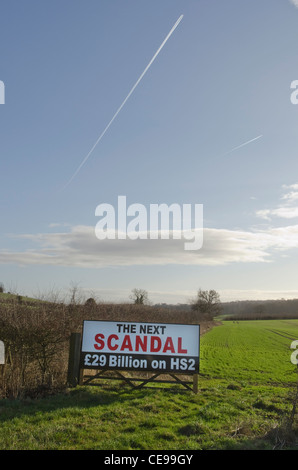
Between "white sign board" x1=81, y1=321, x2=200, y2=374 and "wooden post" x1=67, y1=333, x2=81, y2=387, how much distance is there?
0.20 metres

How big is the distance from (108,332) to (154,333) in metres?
1.70

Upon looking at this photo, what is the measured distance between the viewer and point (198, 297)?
114188 mm

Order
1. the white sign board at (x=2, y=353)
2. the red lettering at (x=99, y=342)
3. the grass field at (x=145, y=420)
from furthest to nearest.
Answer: the red lettering at (x=99, y=342), the white sign board at (x=2, y=353), the grass field at (x=145, y=420)

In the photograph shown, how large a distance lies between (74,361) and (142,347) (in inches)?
97.7

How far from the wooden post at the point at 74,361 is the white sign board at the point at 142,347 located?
198mm

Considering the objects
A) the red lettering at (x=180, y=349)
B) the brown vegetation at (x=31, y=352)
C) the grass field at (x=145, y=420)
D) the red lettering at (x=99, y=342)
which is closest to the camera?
the grass field at (x=145, y=420)

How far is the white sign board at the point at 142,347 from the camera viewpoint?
1323 cm

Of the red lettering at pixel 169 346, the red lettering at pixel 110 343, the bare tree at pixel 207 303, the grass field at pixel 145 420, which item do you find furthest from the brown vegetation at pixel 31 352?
the bare tree at pixel 207 303

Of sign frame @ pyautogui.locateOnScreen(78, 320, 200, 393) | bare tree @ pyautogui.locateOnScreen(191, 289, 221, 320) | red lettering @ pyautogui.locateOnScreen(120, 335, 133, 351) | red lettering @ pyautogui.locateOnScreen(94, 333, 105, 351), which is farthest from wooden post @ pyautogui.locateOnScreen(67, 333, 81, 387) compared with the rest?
bare tree @ pyautogui.locateOnScreen(191, 289, 221, 320)

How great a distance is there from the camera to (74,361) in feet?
43.4

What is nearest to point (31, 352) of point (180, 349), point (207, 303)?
point (180, 349)

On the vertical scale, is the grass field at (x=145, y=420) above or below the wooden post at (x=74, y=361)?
below

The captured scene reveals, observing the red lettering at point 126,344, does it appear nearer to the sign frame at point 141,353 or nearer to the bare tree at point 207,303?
the sign frame at point 141,353
